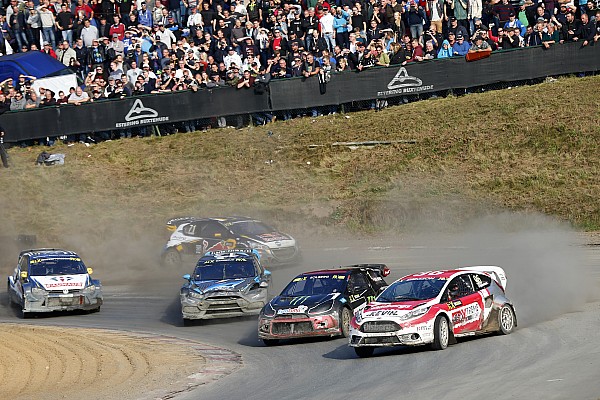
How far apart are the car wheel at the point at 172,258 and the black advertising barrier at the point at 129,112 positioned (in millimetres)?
7778

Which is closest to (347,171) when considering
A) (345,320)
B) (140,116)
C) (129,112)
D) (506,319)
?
(140,116)

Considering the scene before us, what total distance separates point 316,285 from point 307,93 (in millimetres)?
15675

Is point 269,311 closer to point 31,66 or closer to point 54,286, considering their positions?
point 54,286

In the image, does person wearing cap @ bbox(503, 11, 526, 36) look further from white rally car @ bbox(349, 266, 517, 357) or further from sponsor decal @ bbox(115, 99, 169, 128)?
white rally car @ bbox(349, 266, 517, 357)

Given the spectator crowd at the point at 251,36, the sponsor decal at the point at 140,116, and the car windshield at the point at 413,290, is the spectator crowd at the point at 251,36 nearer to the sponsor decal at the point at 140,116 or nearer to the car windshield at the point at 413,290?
the sponsor decal at the point at 140,116

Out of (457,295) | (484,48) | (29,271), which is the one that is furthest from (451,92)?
(457,295)

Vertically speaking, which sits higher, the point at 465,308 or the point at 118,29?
the point at 118,29

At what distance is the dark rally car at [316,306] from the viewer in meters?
17.8

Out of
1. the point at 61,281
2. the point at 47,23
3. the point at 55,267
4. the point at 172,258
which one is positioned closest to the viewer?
the point at 61,281

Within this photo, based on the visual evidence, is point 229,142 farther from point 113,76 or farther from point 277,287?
point 277,287

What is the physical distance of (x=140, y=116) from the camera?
115 feet

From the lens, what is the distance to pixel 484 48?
31984 millimetres

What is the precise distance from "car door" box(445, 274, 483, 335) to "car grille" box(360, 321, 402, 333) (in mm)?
976

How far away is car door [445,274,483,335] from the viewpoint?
16.1 meters
